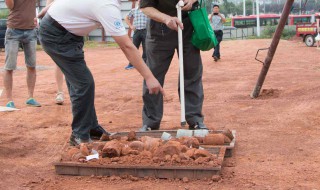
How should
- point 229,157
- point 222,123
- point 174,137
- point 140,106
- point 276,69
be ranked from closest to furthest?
point 229,157 → point 174,137 → point 222,123 → point 140,106 → point 276,69

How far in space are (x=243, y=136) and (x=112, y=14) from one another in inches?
83.1

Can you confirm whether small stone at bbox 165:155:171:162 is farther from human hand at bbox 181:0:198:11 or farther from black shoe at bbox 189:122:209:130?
human hand at bbox 181:0:198:11

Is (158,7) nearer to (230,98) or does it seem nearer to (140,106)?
(140,106)

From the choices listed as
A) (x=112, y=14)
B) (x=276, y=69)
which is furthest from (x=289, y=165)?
(x=276, y=69)

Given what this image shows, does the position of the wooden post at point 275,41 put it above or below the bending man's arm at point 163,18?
below

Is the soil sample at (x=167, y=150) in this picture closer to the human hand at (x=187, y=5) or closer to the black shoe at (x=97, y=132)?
the black shoe at (x=97, y=132)

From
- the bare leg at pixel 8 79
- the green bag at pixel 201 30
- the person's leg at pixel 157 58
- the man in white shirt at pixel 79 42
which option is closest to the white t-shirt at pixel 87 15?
the man in white shirt at pixel 79 42

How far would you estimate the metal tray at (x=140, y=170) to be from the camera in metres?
4.37

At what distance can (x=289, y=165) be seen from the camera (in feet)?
15.4

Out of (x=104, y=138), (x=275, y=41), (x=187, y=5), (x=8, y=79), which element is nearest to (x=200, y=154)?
(x=104, y=138)

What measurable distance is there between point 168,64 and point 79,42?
1079 millimetres

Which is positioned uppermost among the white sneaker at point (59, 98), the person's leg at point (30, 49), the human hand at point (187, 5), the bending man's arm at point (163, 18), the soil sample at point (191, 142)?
the human hand at point (187, 5)

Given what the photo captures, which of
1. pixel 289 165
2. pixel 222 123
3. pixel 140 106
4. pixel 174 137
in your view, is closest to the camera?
pixel 289 165

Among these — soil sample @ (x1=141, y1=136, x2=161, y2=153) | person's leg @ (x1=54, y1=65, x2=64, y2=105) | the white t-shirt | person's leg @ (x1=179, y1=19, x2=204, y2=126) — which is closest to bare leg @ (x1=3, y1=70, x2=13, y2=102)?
person's leg @ (x1=54, y1=65, x2=64, y2=105)
